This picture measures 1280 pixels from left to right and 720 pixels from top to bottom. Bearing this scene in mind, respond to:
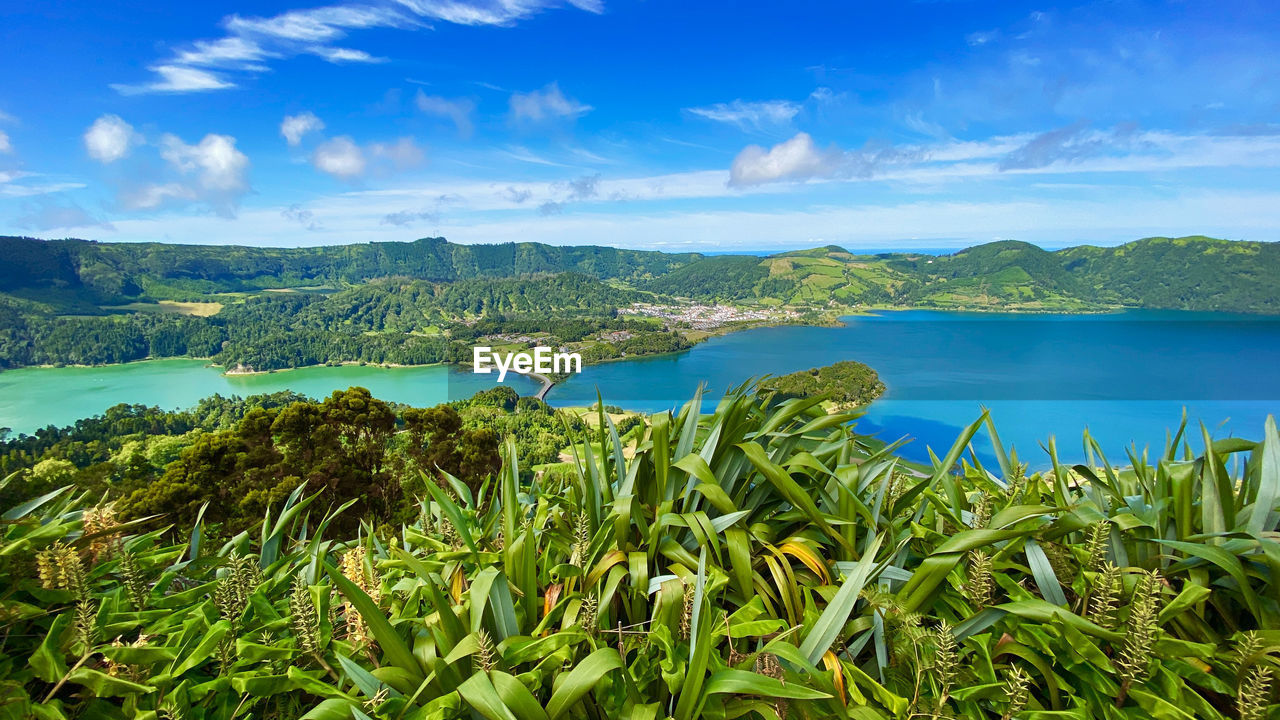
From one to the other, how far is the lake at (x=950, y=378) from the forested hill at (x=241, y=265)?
3491cm

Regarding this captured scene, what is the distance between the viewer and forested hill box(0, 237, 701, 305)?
114875 mm

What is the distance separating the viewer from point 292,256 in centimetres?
17012

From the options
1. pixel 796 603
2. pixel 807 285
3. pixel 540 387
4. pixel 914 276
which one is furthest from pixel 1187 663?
pixel 914 276

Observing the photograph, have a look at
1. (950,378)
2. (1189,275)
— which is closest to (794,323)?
(950,378)

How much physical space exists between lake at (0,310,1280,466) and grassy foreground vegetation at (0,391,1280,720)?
153 ft

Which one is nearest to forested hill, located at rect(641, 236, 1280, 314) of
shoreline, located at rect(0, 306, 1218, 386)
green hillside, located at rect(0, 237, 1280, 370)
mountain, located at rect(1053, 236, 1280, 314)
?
mountain, located at rect(1053, 236, 1280, 314)

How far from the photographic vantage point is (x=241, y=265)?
15425 cm

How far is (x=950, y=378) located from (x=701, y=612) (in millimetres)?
73815

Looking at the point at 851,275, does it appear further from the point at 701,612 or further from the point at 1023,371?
the point at 701,612

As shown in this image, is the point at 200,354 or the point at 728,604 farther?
the point at 200,354

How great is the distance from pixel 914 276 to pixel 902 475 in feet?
497

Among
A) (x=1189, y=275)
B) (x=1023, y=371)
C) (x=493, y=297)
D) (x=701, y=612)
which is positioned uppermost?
(x=1189, y=275)

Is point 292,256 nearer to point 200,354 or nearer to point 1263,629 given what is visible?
point 200,354

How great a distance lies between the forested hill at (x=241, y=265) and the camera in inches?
4523
